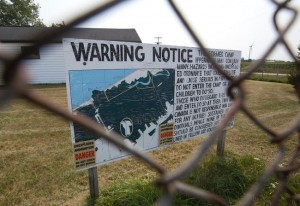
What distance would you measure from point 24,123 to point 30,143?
1.71 meters

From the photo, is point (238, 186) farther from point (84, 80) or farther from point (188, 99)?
point (84, 80)

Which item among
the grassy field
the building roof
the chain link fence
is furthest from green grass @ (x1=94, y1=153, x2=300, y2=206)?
the building roof

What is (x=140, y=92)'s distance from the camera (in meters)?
2.84

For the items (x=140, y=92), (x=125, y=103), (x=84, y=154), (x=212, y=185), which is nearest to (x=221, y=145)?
(x=212, y=185)

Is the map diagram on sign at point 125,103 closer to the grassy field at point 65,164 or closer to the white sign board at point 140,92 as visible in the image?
the white sign board at point 140,92

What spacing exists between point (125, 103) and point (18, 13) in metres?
30.3

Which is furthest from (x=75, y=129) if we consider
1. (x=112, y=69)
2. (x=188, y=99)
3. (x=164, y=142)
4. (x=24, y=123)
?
(x=24, y=123)

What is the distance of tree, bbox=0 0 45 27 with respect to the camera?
88.8ft

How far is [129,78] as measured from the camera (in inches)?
107

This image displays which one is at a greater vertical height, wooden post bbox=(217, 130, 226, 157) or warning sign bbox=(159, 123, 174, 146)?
warning sign bbox=(159, 123, 174, 146)

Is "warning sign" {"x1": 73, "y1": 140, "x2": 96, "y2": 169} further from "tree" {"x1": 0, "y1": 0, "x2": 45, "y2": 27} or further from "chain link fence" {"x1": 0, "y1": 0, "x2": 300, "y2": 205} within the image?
"tree" {"x1": 0, "y1": 0, "x2": 45, "y2": 27}

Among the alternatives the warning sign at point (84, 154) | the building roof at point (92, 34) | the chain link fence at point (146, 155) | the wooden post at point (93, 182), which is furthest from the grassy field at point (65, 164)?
the building roof at point (92, 34)

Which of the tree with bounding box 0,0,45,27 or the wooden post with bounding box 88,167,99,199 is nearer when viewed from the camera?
the wooden post with bounding box 88,167,99,199

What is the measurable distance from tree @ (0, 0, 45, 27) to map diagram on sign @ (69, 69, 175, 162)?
28191mm
